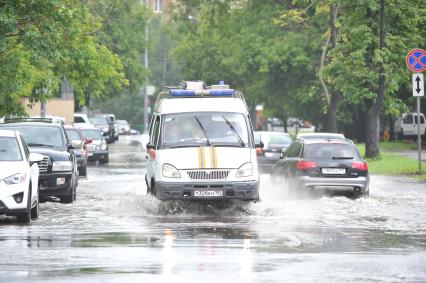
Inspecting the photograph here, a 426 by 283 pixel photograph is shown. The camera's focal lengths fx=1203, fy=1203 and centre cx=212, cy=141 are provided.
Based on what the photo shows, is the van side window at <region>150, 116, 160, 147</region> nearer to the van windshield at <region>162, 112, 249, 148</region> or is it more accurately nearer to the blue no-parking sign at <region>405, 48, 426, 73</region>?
the van windshield at <region>162, 112, 249, 148</region>

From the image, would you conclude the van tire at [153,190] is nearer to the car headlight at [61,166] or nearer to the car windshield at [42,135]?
the car headlight at [61,166]

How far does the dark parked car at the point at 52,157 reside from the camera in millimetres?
24250

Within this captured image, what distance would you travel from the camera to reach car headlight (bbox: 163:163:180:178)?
69.8ft

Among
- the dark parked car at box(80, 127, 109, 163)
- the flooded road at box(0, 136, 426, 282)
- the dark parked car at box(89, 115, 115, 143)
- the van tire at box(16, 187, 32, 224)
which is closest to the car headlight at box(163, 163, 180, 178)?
the flooded road at box(0, 136, 426, 282)

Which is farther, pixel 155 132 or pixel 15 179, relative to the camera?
pixel 155 132

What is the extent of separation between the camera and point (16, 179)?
1900cm

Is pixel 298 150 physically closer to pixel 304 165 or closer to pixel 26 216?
pixel 304 165

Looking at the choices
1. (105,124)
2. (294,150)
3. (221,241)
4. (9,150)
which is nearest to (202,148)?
(9,150)

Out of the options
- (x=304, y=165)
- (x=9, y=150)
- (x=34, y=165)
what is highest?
(x=9, y=150)

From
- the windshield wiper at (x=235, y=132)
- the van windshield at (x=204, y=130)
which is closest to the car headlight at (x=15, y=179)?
the van windshield at (x=204, y=130)

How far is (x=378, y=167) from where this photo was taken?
135 ft

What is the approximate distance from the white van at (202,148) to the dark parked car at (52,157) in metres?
1.91

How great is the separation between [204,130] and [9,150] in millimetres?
3973

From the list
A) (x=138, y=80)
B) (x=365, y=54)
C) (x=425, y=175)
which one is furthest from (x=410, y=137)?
(x=425, y=175)
